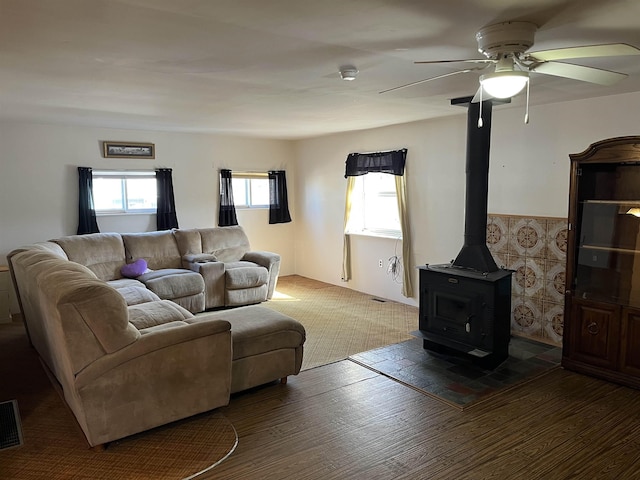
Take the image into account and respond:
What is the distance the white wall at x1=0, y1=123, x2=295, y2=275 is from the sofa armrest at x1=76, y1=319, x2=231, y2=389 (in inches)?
153

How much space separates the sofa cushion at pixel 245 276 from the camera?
5781mm

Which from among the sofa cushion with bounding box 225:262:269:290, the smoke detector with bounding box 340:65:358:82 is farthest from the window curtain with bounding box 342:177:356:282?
the smoke detector with bounding box 340:65:358:82

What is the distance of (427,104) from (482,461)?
3.12 metres

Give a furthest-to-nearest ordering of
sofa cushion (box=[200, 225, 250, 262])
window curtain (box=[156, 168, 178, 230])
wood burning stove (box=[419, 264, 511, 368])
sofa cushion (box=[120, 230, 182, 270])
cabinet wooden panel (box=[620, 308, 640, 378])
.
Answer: window curtain (box=[156, 168, 178, 230]), sofa cushion (box=[200, 225, 250, 262]), sofa cushion (box=[120, 230, 182, 270]), wood burning stove (box=[419, 264, 511, 368]), cabinet wooden panel (box=[620, 308, 640, 378])

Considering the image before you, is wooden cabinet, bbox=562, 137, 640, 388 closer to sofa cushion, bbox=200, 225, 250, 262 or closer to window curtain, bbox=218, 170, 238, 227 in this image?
sofa cushion, bbox=200, 225, 250, 262

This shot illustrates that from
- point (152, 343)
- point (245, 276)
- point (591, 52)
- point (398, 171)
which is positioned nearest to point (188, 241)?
point (245, 276)

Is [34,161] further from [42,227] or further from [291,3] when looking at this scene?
[291,3]

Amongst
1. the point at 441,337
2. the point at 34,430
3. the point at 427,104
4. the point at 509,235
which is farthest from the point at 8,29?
the point at 509,235

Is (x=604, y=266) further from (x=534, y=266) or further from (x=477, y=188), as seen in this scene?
(x=477, y=188)

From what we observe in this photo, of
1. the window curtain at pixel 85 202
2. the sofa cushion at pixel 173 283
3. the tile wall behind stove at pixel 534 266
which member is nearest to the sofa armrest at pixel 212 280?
the sofa cushion at pixel 173 283

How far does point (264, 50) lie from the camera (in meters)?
2.61

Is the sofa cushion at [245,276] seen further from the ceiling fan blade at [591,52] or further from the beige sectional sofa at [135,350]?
the ceiling fan blade at [591,52]

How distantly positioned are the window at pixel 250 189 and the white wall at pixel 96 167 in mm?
127

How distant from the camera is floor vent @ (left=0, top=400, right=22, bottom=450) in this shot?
281cm
